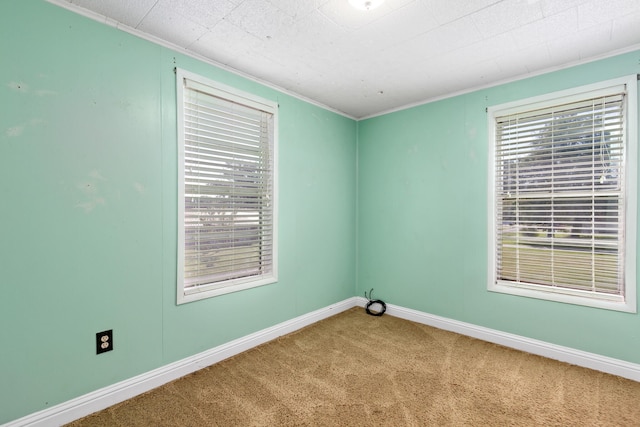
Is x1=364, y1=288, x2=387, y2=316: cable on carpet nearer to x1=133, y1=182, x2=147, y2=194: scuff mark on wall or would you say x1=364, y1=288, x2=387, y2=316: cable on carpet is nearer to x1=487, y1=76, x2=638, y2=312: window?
x1=487, y1=76, x2=638, y2=312: window

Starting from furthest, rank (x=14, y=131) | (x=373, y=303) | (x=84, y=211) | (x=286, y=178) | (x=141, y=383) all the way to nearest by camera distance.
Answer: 1. (x=373, y=303)
2. (x=286, y=178)
3. (x=141, y=383)
4. (x=84, y=211)
5. (x=14, y=131)

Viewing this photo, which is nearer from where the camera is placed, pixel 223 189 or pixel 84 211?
pixel 84 211

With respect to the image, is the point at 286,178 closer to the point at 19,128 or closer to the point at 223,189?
the point at 223,189

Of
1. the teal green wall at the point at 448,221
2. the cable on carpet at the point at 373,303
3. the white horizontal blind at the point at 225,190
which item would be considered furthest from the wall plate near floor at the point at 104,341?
the teal green wall at the point at 448,221

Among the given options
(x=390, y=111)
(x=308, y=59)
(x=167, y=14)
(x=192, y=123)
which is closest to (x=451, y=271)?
(x=390, y=111)

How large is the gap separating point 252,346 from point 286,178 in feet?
5.30

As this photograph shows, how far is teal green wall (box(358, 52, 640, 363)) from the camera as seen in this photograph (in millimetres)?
2324

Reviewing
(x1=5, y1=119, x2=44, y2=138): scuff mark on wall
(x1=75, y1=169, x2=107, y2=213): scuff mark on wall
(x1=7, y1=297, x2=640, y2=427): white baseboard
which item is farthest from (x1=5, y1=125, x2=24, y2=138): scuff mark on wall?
(x1=7, y1=297, x2=640, y2=427): white baseboard

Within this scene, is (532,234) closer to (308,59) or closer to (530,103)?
(530,103)

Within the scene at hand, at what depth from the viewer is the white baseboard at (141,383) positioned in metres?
1.65

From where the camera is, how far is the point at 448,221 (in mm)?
3055

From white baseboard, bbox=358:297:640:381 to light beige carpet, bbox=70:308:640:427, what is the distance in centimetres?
7

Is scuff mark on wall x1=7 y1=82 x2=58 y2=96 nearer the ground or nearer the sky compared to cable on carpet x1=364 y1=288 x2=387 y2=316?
nearer the sky

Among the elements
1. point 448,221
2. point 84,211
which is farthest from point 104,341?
point 448,221
